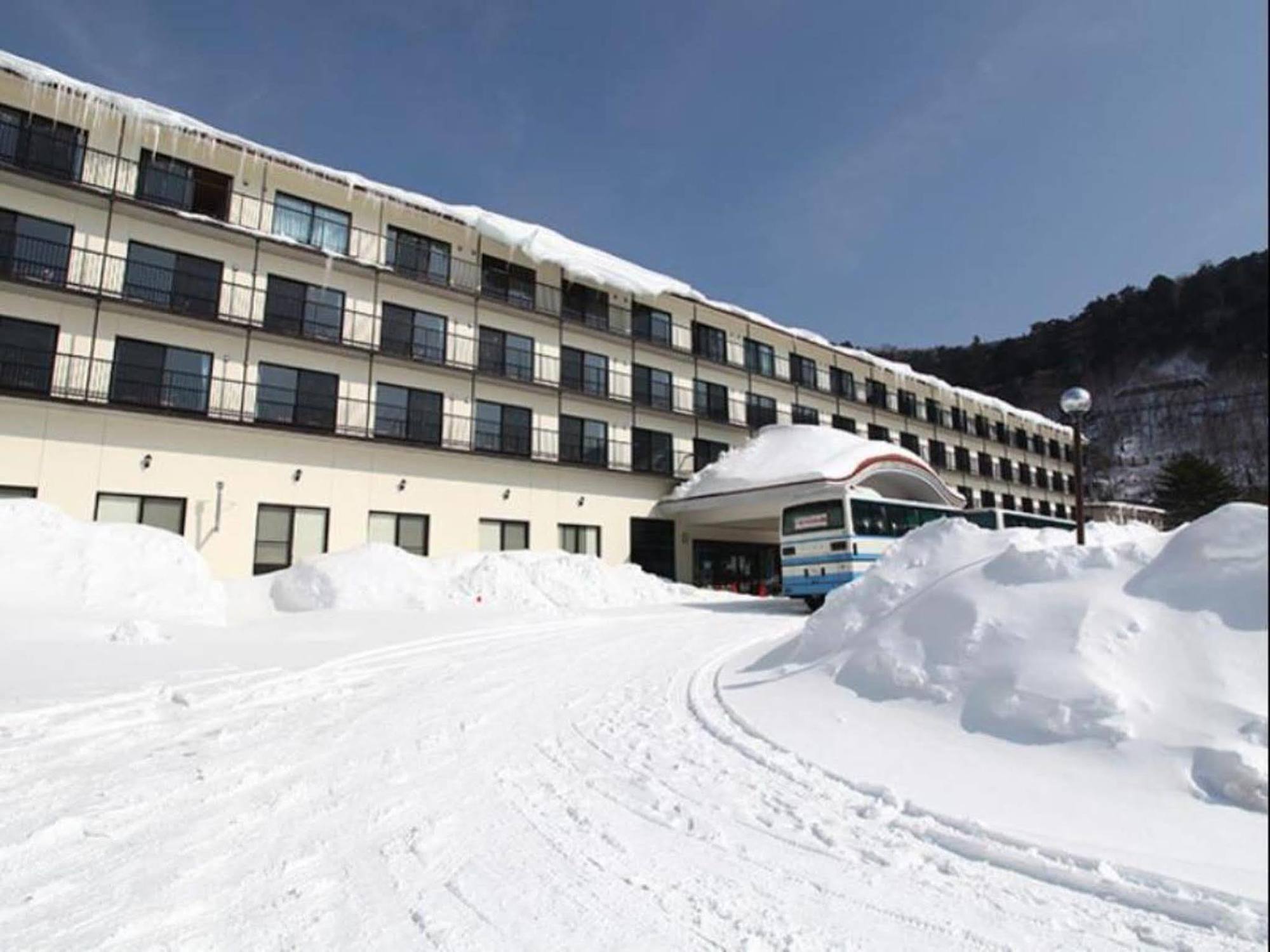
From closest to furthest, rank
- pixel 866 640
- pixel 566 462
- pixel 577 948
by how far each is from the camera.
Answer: pixel 577 948 → pixel 866 640 → pixel 566 462

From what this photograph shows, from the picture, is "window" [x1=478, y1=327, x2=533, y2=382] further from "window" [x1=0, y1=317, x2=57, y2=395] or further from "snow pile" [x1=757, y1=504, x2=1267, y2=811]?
"snow pile" [x1=757, y1=504, x2=1267, y2=811]

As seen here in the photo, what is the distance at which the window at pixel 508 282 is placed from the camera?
2819 centimetres

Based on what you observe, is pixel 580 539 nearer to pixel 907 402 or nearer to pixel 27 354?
pixel 27 354

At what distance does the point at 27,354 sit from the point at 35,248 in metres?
2.90

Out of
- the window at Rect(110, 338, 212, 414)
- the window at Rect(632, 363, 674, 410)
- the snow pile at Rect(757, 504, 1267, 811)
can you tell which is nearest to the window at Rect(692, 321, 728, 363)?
the window at Rect(632, 363, 674, 410)

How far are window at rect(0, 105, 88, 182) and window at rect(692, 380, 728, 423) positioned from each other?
926 inches

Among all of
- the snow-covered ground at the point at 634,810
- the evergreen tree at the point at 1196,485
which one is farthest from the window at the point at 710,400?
the evergreen tree at the point at 1196,485

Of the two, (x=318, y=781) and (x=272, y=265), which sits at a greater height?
(x=272, y=265)

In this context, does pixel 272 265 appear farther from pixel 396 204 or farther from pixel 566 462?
pixel 566 462

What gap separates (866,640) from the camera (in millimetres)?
7582

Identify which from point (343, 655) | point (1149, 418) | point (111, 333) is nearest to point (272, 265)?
point (111, 333)

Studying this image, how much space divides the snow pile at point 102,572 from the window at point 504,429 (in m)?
12.4

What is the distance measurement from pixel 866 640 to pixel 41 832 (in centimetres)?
678

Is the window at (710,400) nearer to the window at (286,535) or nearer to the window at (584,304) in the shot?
the window at (584,304)
